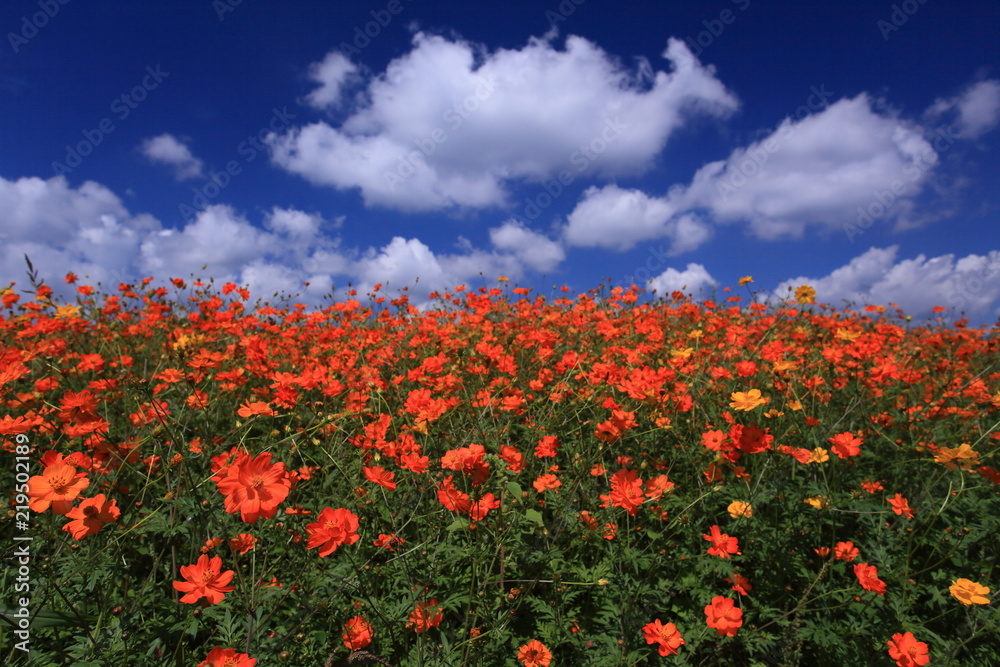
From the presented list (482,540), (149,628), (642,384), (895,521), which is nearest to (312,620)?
(149,628)

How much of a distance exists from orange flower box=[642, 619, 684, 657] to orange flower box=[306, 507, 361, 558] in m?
1.08

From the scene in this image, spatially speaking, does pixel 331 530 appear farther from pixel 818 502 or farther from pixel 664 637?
pixel 818 502

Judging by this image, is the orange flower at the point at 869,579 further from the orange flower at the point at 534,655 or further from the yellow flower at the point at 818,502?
the orange flower at the point at 534,655

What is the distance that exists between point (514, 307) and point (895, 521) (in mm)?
4117

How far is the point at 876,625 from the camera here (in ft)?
6.03

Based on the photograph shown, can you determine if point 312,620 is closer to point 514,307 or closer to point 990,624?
point 990,624

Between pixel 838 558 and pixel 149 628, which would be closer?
pixel 149 628

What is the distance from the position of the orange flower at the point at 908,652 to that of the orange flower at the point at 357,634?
180cm

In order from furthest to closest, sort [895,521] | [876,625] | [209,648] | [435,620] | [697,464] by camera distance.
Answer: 1. [697,464]
2. [895,521]
3. [876,625]
4. [209,648]
5. [435,620]

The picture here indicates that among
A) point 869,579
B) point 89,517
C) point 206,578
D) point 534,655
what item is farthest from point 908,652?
point 89,517

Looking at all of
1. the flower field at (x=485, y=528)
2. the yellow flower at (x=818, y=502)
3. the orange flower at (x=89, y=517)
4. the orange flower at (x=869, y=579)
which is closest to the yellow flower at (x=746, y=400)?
the flower field at (x=485, y=528)

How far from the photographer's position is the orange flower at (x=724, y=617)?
5.17 feet

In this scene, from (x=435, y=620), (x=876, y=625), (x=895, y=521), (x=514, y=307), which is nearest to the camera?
(x=435, y=620)

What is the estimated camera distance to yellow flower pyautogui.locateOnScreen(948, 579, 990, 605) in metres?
1.63
